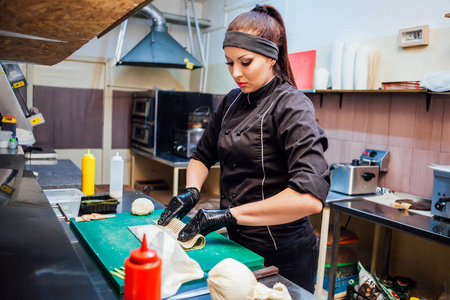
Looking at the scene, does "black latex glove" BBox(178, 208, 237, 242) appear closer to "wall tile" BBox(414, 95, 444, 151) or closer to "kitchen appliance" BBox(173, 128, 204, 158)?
"wall tile" BBox(414, 95, 444, 151)

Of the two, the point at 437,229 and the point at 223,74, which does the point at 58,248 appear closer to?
the point at 437,229

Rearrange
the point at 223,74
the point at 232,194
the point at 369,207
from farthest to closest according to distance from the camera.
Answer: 1. the point at 223,74
2. the point at 369,207
3. the point at 232,194

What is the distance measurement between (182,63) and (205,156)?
125 inches

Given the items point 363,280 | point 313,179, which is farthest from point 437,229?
→ point 313,179

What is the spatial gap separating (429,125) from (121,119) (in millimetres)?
3883

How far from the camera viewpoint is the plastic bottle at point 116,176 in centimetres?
204

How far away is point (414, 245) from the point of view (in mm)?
2977

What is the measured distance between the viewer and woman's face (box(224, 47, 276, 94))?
4.91 ft

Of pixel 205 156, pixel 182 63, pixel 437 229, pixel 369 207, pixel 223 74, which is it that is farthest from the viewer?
pixel 223 74

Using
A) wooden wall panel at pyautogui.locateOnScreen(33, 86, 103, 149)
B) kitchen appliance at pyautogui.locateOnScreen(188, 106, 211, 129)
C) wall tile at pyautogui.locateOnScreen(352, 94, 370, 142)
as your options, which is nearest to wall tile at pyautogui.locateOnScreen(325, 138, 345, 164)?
wall tile at pyautogui.locateOnScreen(352, 94, 370, 142)

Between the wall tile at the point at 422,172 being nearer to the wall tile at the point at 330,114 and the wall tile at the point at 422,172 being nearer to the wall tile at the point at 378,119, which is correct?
the wall tile at the point at 378,119

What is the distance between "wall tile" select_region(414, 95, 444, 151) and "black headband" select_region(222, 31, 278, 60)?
1810 millimetres

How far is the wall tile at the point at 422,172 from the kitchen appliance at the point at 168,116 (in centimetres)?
223

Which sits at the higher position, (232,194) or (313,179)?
(313,179)
